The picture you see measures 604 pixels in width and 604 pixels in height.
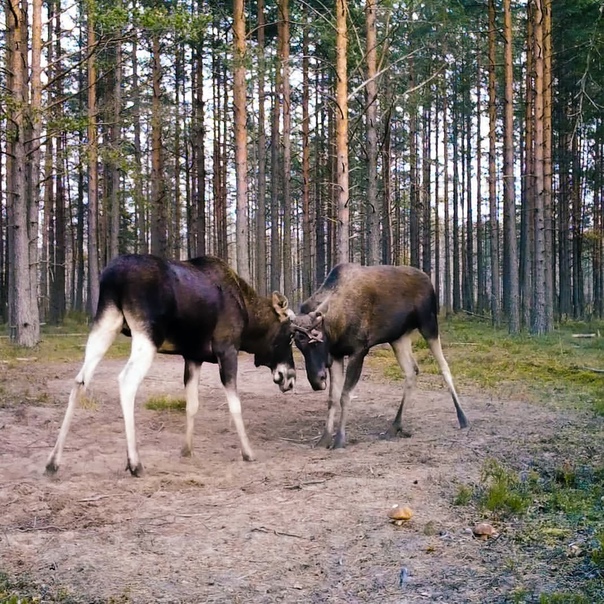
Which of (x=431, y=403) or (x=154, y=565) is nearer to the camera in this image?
(x=154, y=565)

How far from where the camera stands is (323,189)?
31.5m

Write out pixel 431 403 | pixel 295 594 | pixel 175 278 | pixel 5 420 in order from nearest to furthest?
pixel 295 594 → pixel 175 278 → pixel 5 420 → pixel 431 403

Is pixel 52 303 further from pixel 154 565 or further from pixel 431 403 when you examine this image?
pixel 154 565

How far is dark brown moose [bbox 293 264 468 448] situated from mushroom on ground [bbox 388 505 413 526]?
270cm

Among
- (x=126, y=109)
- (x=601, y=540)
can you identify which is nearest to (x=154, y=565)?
(x=601, y=540)

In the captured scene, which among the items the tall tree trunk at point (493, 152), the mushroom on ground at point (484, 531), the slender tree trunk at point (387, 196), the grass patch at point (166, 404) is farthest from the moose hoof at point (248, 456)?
the tall tree trunk at point (493, 152)

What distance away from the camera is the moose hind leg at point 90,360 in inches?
229

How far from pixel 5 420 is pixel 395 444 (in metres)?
4.89

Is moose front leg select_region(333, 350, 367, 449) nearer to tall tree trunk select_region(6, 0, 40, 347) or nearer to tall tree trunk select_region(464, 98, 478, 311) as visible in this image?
tall tree trunk select_region(6, 0, 40, 347)

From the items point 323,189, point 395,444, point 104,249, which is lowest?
point 395,444

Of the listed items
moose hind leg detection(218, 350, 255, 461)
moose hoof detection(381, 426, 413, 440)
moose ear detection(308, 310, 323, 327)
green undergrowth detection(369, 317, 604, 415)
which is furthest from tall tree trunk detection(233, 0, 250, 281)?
moose hind leg detection(218, 350, 255, 461)

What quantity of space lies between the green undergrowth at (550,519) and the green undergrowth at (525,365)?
131 inches

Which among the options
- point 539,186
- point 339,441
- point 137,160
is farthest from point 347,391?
point 137,160

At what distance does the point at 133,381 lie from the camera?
5961 millimetres
